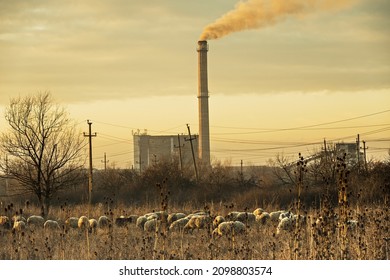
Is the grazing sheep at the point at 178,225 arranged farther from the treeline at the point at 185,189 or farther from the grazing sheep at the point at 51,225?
the treeline at the point at 185,189

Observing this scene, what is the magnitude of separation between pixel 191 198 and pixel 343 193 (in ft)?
46.1

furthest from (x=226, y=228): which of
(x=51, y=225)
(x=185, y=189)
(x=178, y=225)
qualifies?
(x=185, y=189)

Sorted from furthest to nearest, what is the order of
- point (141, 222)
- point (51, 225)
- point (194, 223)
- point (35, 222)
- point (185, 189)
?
1. point (185, 189)
2. point (35, 222)
3. point (51, 225)
4. point (141, 222)
5. point (194, 223)

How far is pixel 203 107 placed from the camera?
1278 inches

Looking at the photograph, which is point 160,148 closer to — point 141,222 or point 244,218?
point 141,222

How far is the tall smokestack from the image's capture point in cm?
3206

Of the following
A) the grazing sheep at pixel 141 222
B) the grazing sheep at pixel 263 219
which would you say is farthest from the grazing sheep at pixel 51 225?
the grazing sheep at pixel 263 219

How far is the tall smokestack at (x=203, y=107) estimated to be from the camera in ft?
105

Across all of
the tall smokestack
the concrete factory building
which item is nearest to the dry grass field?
the tall smokestack

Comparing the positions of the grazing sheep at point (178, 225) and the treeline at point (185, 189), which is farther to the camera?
the treeline at point (185, 189)
